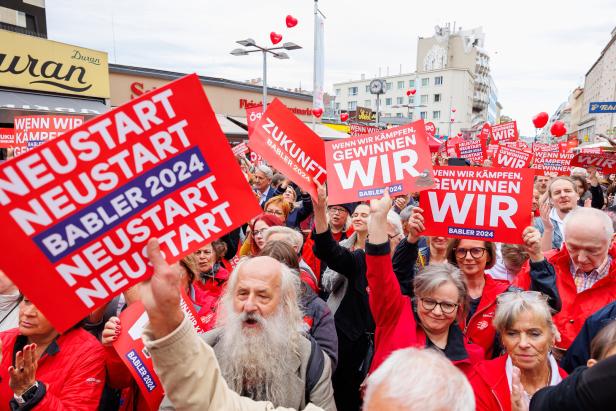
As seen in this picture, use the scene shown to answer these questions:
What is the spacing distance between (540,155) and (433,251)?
6.26 meters

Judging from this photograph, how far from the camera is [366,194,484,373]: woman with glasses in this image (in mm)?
2424

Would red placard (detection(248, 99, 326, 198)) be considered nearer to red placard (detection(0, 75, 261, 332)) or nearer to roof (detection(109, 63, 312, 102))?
red placard (detection(0, 75, 261, 332))

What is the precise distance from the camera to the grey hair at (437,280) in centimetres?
247

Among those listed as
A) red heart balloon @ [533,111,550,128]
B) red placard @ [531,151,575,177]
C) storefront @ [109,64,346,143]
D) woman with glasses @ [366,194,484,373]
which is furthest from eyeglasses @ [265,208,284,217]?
storefront @ [109,64,346,143]

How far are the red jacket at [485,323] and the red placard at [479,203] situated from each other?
0.41 metres

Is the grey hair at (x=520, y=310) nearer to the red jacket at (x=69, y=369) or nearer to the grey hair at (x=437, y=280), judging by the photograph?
the grey hair at (x=437, y=280)

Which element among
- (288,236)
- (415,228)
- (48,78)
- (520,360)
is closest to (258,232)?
(288,236)

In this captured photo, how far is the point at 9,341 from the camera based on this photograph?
221 cm

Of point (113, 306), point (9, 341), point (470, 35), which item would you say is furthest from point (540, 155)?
point (470, 35)

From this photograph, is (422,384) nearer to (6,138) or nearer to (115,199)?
(115,199)

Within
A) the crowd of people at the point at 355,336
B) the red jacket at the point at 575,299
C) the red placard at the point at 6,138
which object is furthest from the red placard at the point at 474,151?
the red placard at the point at 6,138

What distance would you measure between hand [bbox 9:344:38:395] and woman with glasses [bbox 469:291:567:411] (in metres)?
2.05

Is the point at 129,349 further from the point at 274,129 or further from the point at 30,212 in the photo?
the point at 274,129

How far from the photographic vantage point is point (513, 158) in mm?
7621
